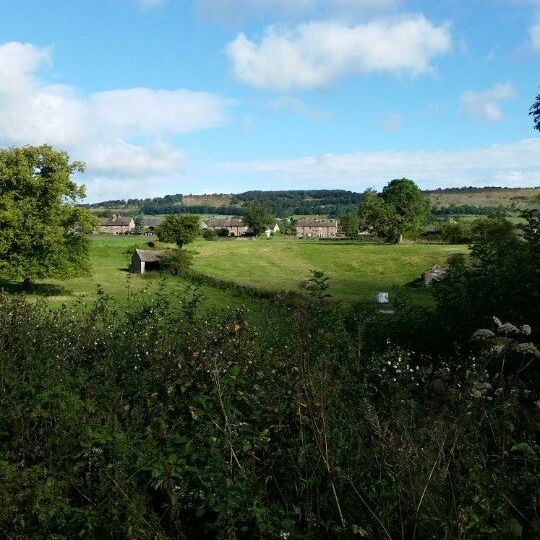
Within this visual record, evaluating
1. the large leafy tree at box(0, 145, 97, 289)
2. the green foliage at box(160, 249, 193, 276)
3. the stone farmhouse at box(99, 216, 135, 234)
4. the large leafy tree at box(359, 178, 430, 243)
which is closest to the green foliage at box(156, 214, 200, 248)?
the green foliage at box(160, 249, 193, 276)

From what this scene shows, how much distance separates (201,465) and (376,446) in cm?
141

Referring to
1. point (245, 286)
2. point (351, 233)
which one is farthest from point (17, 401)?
point (351, 233)

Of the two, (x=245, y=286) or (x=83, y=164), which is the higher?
(x=83, y=164)

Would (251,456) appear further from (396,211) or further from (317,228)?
(317,228)

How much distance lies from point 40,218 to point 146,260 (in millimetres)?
17056

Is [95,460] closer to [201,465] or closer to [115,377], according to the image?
[201,465]

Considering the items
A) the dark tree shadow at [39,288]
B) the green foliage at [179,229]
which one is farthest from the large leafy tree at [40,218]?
the green foliage at [179,229]

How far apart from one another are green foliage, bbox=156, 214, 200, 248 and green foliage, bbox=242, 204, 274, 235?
203 ft

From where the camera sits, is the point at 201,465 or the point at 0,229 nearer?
the point at 201,465

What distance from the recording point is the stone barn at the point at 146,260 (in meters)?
52.8

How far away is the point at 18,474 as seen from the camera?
15.1 ft

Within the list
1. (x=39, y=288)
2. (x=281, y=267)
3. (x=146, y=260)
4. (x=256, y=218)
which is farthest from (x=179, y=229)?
(x=256, y=218)

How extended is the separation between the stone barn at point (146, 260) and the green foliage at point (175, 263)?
1.04 m

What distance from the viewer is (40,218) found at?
118 feet
